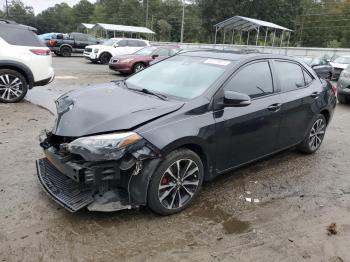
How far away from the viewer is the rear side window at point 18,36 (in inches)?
331

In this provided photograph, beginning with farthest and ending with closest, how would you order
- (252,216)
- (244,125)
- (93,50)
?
(93,50), (244,125), (252,216)

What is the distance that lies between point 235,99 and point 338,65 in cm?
1984

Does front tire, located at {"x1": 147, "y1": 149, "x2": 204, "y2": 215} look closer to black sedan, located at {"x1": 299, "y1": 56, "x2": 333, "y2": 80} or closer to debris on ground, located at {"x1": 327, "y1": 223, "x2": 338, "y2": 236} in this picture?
debris on ground, located at {"x1": 327, "y1": 223, "x2": 338, "y2": 236}

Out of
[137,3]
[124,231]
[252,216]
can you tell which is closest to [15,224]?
[124,231]

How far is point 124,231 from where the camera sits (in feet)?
11.2

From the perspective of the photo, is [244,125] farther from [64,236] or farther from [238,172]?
[64,236]

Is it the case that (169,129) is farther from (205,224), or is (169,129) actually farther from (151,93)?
(205,224)

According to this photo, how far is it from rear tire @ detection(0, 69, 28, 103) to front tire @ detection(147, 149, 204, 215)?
624 centimetres

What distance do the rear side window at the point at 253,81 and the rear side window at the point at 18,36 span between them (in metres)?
6.14

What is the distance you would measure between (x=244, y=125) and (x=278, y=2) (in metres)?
62.7

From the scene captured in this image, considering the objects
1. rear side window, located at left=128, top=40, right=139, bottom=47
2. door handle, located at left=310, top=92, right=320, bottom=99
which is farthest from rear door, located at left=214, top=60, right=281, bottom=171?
rear side window, located at left=128, top=40, right=139, bottom=47

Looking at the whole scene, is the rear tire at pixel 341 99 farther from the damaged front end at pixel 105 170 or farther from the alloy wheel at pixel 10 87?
the damaged front end at pixel 105 170

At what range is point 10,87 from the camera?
8539mm

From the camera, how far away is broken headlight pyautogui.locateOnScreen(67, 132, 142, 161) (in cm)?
327
